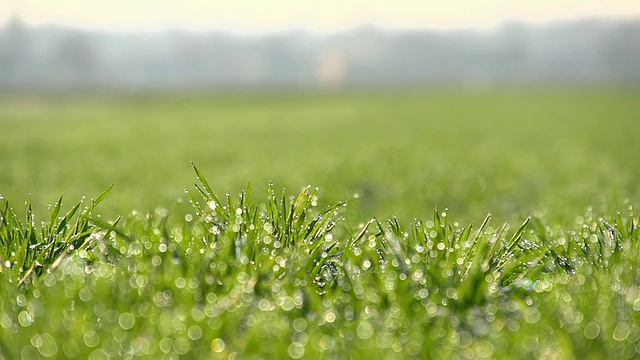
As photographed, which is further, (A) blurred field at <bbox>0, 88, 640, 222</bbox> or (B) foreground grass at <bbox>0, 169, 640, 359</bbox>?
(A) blurred field at <bbox>0, 88, 640, 222</bbox>

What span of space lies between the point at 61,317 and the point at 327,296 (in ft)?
2.16

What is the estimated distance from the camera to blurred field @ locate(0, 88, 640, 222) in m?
9.05

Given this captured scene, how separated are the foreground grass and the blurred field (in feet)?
1.50

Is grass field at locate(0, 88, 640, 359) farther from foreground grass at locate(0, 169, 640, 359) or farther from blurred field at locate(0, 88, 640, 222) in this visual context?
blurred field at locate(0, 88, 640, 222)

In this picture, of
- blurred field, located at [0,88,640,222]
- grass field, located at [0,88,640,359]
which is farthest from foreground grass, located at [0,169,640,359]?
blurred field, located at [0,88,640,222]

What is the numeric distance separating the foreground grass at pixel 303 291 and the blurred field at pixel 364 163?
0.46m

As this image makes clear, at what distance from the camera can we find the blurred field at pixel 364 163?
9047 millimetres

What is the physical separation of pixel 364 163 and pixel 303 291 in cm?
1216

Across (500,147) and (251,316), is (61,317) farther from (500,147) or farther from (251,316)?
(500,147)

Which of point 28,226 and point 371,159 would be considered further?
point 371,159

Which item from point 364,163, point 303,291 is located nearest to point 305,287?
point 303,291

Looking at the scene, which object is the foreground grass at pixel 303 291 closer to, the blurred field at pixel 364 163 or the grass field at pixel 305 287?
the grass field at pixel 305 287

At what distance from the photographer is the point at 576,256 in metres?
2.05

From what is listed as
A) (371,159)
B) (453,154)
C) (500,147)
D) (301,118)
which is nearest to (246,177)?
(371,159)
